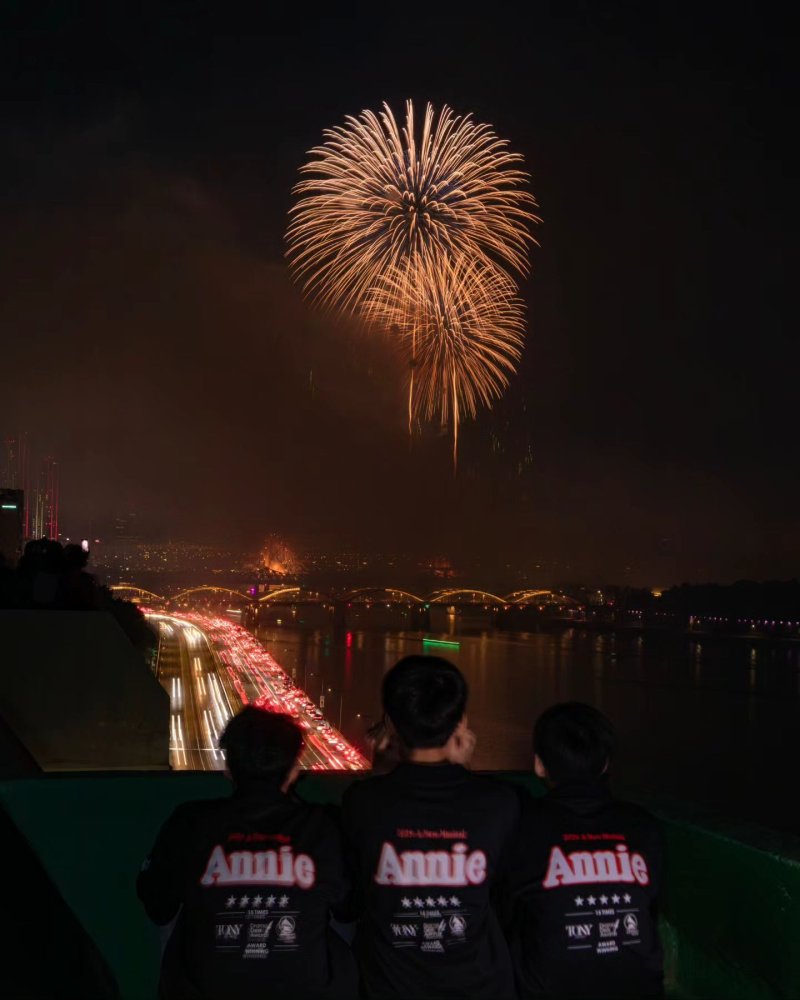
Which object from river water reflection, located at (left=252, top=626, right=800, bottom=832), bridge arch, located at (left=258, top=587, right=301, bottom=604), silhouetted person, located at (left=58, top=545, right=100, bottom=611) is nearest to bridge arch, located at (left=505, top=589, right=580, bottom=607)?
river water reflection, located at (left=252, top=626, right=800, bottom=832)

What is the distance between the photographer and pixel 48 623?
5738mm

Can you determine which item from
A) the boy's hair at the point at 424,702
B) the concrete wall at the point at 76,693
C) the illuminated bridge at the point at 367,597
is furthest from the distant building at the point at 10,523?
the illuminated bridge at the point at 367,597

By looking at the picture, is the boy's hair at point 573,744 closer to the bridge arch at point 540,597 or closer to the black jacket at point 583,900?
the black jacket at point 583,900

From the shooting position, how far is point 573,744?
90.8 inches

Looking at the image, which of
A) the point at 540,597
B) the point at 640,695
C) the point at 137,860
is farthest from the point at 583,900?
the point at 540,597

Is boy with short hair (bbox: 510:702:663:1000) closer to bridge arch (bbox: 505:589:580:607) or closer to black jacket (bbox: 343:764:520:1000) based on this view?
black jacket (bbox: 343:764:520:1000)

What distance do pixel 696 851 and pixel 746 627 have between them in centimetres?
8185

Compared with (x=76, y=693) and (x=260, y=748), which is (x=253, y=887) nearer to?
(x=260, y=748)

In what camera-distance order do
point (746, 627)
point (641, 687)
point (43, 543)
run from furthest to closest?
1. point (746, 627)
2. point (641, 687)
3. point (43, 543)

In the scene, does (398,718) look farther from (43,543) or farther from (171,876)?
(43,543)

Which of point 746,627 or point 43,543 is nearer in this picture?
point 43,543

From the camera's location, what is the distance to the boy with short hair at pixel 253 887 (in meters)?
2.14

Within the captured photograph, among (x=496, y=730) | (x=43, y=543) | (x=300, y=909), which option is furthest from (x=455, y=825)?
(x=496, y=730)

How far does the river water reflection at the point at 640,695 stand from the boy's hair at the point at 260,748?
13.3m
